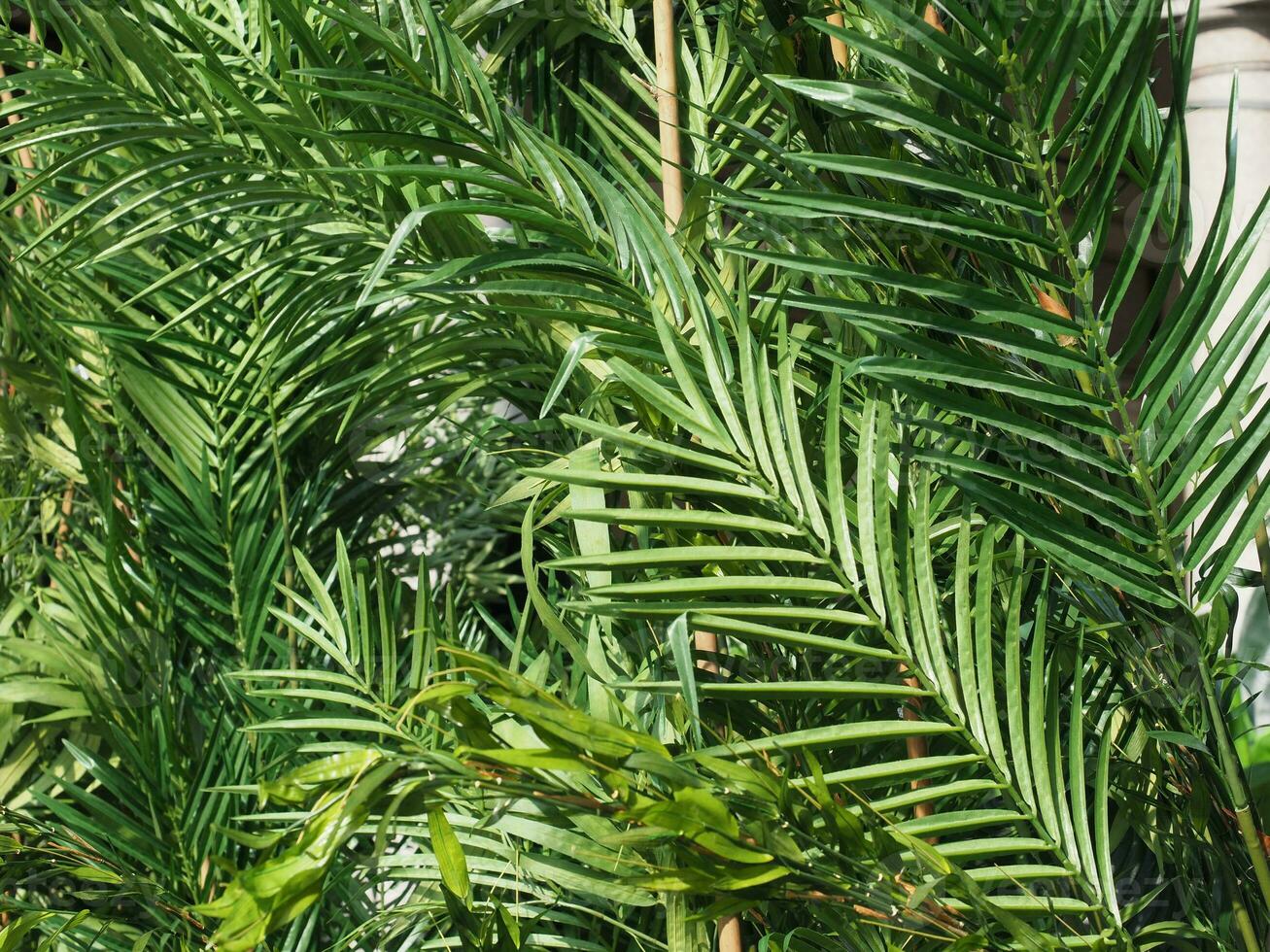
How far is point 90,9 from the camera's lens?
26.8 inches

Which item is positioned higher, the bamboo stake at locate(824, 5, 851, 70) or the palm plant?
the bamboo stake at locate(824, 5, 851, 70)

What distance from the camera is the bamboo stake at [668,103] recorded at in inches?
27.2

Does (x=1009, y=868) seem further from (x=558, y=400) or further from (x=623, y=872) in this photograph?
(x=558, y=400)

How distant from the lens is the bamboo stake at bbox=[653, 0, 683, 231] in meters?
0.69

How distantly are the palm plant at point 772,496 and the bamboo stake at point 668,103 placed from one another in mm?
32

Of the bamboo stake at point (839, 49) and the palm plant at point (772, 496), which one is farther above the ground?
the bamboo stake at point (839, 49)

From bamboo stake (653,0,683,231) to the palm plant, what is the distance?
3 centimetres

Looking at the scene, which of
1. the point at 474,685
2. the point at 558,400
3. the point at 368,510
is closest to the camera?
the point at 474,685

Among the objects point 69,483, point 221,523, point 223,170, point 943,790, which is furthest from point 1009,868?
point 69,483

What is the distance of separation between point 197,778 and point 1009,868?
2.26 ft

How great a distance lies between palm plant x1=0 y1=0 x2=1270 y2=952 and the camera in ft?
1.50

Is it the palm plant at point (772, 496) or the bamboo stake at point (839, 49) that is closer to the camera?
the palm plant at point (772, 496)

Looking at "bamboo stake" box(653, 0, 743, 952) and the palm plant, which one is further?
"bamboo stake" box(653, 0, 743, 952)

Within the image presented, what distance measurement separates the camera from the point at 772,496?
52 centimetres
